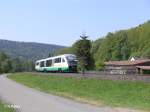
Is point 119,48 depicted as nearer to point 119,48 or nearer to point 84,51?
point 119,48

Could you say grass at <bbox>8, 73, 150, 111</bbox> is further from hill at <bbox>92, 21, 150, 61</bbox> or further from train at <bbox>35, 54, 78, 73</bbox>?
hill at <bbox>92, 21, 150, 61</bbox>

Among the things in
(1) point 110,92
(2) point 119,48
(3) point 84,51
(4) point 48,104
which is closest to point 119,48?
(2) point 119,48

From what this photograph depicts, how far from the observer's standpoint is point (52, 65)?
6781 cm

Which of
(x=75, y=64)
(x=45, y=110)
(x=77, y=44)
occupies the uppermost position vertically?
(x=77, y=44)

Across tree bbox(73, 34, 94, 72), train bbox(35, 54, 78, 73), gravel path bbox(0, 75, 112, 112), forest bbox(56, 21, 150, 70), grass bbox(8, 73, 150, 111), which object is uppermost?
forest bbox(56, 21, 150, 70)

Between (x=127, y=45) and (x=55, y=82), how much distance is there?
14676 cm

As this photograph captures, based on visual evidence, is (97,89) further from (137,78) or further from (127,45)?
(127,45)

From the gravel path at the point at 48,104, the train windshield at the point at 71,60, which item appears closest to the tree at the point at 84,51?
the train windshield at the point at 71,60

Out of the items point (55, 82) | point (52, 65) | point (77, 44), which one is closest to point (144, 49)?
point (77, 44)

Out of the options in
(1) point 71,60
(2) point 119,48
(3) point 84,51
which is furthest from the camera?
(2) point 119,48

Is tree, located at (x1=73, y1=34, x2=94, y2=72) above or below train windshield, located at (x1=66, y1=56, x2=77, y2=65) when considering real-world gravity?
above

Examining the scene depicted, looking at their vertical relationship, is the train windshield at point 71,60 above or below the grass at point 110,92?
above

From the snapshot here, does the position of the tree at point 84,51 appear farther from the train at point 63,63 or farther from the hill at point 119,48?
the hill at point 119,48

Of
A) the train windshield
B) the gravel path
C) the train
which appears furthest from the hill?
the gravel path
